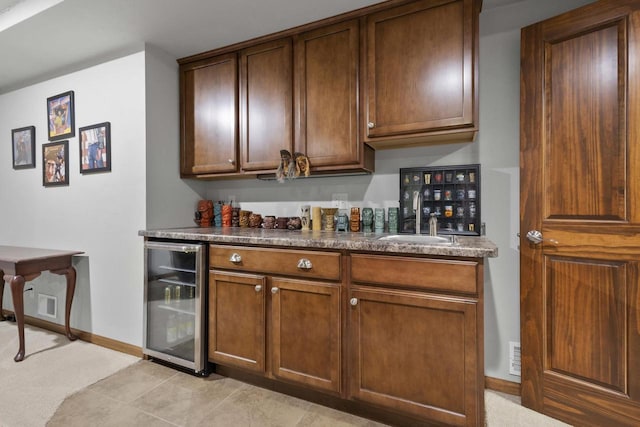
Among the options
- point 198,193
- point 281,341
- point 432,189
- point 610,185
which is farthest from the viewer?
point 198,193

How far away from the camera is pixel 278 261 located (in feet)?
5.95

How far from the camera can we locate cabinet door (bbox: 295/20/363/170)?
203 cm

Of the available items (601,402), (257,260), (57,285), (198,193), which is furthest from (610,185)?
(57,285)

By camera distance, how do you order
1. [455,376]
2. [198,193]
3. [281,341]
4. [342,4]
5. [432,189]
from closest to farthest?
[455,376] → [281,341] → [342,4] → [432,189] → [198,193]

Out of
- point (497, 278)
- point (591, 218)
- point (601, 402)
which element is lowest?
point (601, 402)

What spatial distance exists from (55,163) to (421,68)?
3.26m

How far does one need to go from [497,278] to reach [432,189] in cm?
70

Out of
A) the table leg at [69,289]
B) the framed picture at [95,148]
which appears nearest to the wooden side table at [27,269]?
the table leg at [69,289]

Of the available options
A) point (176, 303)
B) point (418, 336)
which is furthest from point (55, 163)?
point (418, 336)

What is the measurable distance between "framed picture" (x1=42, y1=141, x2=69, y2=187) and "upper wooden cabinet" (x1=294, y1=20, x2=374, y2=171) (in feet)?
7.31

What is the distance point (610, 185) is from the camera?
1.57 metres

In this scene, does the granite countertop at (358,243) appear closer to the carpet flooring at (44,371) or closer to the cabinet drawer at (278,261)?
the cabinet drawer at (278,261)

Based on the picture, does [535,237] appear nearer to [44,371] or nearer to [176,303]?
[176,303]

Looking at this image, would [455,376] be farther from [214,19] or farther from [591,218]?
[214,19]
